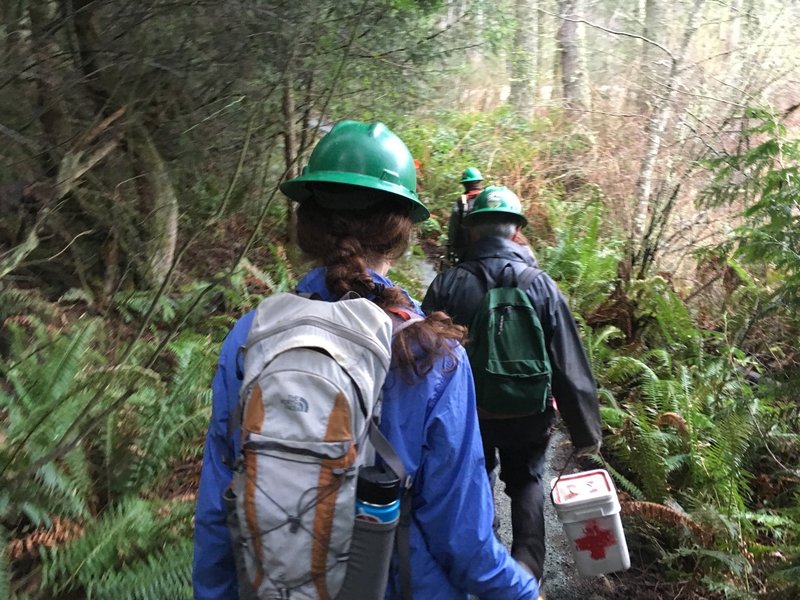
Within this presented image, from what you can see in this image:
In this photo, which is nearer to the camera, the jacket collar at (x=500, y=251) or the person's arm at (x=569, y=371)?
the person's arm at (x=569, y=371)

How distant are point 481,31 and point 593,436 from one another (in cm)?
732

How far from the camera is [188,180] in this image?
20.1 ft

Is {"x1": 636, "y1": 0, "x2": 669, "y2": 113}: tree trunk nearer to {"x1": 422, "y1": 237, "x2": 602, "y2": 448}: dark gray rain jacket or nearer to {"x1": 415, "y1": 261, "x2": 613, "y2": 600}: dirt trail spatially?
{"x1": 415, "y1": 261, "x2": 613, "y2": 600}: dirt trail

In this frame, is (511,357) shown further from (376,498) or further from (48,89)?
(48,89)

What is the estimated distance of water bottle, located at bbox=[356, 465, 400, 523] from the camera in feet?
3.66

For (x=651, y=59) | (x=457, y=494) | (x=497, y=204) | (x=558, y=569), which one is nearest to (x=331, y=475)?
(x=457, y=494)

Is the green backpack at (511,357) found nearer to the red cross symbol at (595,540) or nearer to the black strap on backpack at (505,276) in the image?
the black strap on backpack at (505,276)

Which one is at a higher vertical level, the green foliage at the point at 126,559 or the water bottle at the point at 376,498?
the water bottle at the point at 376,498

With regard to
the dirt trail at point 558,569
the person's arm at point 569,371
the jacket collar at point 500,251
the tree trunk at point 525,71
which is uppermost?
the jacket collar at point 500,251

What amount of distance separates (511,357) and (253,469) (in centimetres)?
159

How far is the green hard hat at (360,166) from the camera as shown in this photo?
1392 mm

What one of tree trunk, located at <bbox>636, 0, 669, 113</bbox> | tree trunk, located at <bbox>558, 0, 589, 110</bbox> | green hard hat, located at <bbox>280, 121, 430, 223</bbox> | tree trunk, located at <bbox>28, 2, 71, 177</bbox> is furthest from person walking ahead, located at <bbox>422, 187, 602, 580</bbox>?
tree trunk, located at <bbox>558, 0, 589, 110</bbox>

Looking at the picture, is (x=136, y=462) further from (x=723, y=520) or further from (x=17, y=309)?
(x=723, y=520)

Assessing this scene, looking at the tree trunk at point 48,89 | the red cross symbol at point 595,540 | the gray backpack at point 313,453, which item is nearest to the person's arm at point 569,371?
the red cross symbol at point 595,540
